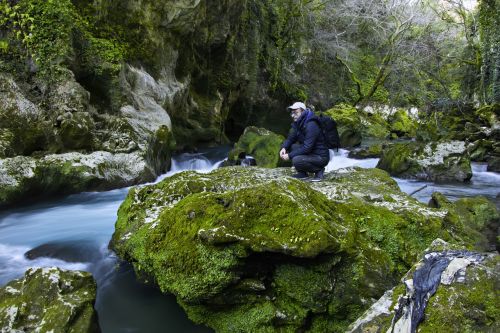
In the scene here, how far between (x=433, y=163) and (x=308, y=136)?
7575 mm

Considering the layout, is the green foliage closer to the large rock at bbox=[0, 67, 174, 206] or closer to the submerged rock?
the large rock at bbox=[0, 67, 174, 206]

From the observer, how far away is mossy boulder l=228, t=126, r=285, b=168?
1185 cm

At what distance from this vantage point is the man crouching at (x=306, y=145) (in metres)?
6.22

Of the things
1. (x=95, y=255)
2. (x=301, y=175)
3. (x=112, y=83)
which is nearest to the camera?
(x=95, y=255)

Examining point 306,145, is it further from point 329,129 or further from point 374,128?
point 374,128

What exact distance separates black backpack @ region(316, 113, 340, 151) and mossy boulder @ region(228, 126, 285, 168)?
5.28 m

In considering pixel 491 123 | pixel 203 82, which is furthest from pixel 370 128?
pixel 203 82

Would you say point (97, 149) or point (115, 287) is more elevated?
point (97, 149)

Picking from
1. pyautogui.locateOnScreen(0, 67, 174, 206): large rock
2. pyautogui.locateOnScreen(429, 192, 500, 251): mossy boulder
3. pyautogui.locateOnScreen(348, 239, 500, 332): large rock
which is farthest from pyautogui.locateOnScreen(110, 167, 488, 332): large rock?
pyautogui.locateOnScreen(0, 67, 174, 206): large rock

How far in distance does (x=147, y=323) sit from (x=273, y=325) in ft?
5.21

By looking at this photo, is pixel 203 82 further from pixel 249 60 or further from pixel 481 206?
pixel 481 206

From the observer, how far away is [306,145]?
626 centimetres

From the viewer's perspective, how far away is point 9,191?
745 centimetres

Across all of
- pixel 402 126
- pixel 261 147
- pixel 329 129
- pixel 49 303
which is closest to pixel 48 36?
pixel 261 147
